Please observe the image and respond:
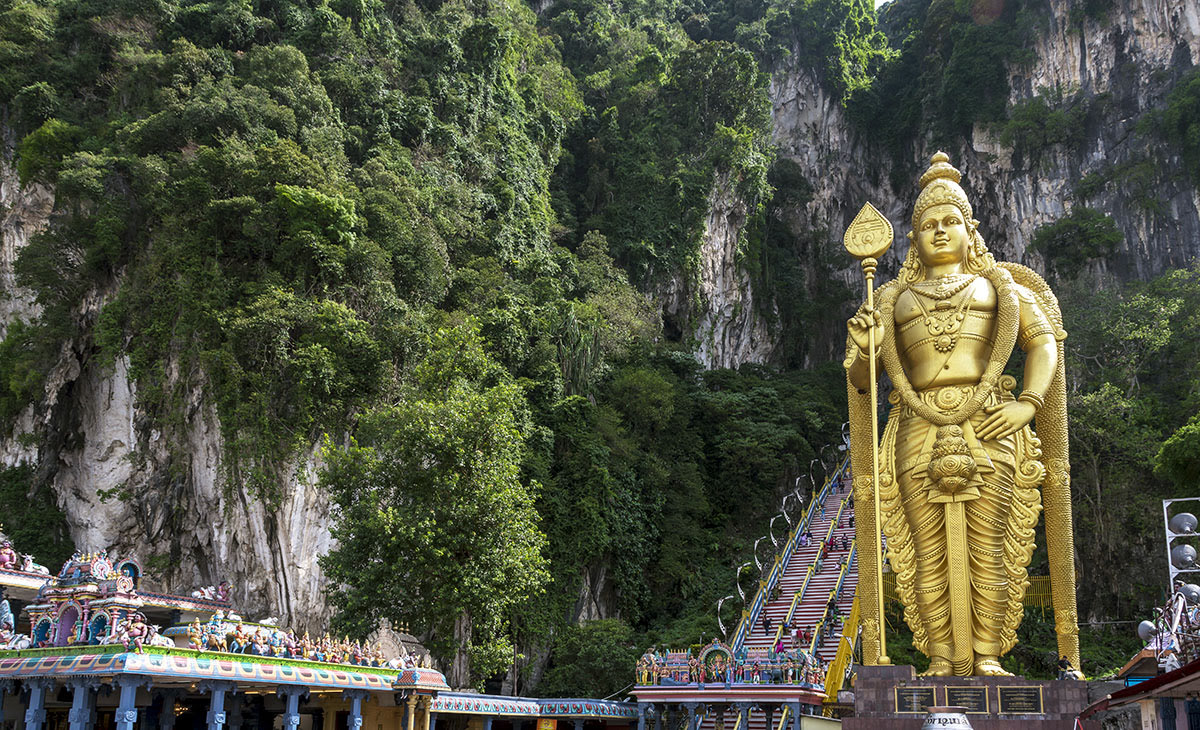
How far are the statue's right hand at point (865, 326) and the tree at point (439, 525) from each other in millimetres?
5824

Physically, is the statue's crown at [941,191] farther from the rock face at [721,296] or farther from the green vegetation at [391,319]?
the rock face at [721,296]

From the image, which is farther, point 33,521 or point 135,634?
point 33,521

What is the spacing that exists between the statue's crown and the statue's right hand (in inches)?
56.0

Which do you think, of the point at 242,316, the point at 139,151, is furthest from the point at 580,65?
the point at 242,316

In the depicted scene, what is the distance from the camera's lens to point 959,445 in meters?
9.99

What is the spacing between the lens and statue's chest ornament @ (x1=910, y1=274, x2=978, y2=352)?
34.3 ft

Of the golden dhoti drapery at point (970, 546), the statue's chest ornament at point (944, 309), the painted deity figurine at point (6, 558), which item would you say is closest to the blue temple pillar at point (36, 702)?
the painted deity figurine at point (6, 558)

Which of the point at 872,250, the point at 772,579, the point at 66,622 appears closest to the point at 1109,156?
the point at 772,579

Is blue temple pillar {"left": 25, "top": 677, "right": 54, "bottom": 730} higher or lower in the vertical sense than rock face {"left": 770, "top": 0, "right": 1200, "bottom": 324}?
lower

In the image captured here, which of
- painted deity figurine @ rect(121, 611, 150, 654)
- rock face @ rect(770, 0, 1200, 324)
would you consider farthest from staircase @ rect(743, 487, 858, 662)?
rock face @ rect(770, 0, 1200, 324)

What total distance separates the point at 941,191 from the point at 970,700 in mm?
5392

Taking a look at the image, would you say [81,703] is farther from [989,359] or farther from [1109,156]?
[1109,156]

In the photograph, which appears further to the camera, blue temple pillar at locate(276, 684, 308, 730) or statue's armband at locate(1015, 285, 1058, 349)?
blue temple pillar at locate(276, 684, 308, 730)

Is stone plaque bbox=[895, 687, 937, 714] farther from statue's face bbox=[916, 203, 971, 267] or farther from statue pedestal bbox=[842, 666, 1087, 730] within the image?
statue's face bbox=[916, 203, 971, 267]
